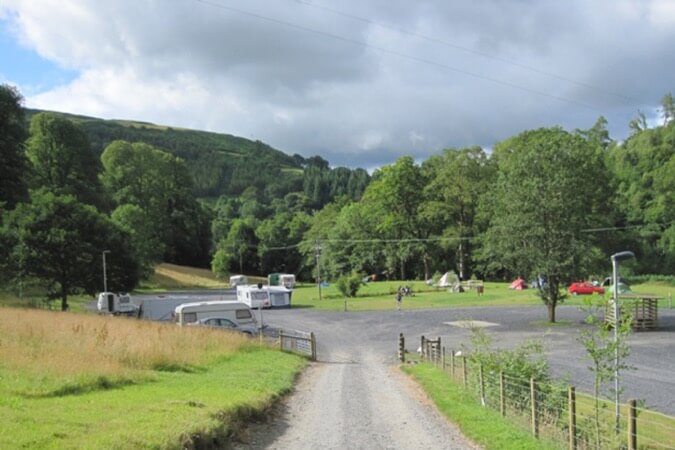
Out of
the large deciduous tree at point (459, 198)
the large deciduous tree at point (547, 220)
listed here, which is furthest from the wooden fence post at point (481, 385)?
the large deciduous tree at point (459, 198)

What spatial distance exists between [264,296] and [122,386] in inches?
1921

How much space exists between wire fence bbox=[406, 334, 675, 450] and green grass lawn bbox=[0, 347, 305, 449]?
490cm

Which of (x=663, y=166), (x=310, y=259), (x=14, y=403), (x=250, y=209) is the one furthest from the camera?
(x=250, y=209)

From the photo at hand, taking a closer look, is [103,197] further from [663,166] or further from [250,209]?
[250,209]

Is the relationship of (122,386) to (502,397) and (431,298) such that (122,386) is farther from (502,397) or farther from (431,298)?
(431,298)

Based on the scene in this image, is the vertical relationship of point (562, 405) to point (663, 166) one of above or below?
below

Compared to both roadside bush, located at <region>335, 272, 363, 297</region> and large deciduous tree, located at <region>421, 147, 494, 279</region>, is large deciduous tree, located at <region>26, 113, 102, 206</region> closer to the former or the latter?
roadside bush, located at <region>335, 272, 363, 297</region>

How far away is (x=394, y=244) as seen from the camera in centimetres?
9344

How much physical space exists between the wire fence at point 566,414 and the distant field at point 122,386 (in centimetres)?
490

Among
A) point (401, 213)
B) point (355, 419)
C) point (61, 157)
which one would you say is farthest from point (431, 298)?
point (355, 419)

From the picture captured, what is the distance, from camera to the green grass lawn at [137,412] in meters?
7.49

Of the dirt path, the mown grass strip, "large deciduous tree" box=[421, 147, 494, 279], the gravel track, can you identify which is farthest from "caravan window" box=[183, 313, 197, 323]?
"large deciduous tree" box=[421, 147, 494, 279]

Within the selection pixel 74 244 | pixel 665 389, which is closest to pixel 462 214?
pixel 74 244

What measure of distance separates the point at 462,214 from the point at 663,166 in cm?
2600
